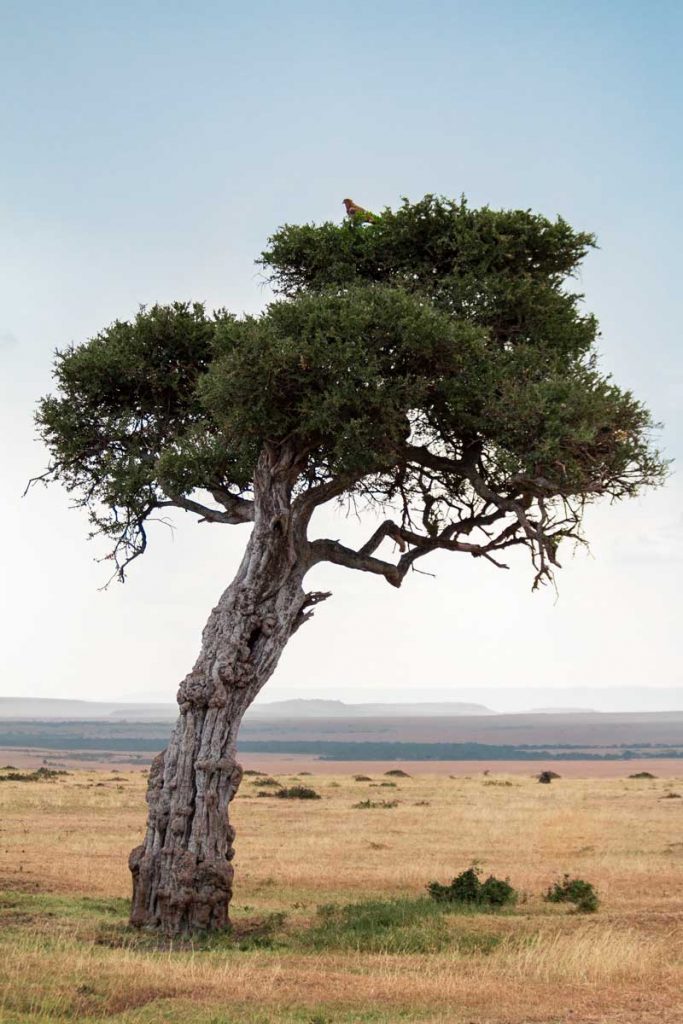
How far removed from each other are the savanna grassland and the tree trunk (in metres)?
0.75

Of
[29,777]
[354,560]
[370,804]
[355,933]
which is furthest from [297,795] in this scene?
[355,933]

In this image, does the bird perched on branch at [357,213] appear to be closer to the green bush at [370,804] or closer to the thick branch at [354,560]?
the thick branch at [354,560]

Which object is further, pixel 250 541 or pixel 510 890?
pixel 510 890

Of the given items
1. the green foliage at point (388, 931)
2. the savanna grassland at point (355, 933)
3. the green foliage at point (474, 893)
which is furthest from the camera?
the green foliage at point (474, 893)

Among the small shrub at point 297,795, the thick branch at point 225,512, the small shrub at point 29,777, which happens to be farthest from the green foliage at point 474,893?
the small shrub at point 29,777

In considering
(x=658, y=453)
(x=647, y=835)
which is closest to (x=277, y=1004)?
(x=658, y=453)

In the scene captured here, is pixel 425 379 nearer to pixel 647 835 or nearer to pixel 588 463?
pixel 588 463

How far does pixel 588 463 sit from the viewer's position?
2084 centimetres

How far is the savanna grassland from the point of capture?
13.3 metres

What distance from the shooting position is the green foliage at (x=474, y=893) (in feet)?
71.5

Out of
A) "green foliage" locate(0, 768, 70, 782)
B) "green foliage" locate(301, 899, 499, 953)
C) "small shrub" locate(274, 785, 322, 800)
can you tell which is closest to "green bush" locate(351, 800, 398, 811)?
"small shrub" locate(274, 785, 322, 800)

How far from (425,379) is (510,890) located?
10229 millimetres

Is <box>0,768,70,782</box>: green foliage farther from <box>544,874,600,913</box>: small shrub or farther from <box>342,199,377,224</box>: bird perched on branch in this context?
<box>342,199,377,224</box>: bird perched on branch

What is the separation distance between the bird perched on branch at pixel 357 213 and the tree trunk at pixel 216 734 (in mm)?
5415
